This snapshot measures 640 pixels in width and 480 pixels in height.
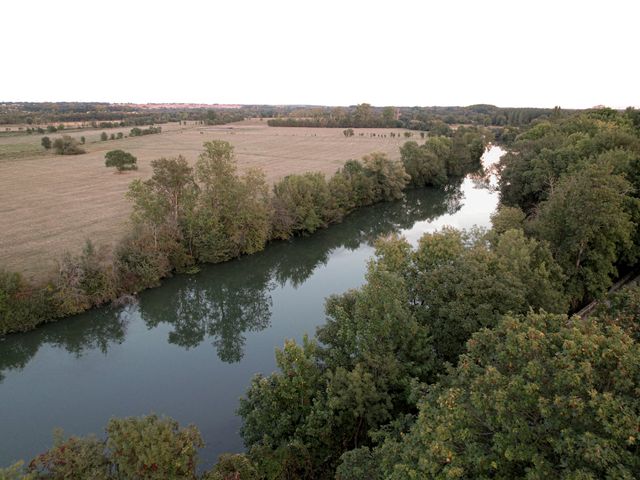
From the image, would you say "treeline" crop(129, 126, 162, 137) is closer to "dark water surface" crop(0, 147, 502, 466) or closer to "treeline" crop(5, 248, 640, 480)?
"dark water surface" crop(0, 147, 502, 466)

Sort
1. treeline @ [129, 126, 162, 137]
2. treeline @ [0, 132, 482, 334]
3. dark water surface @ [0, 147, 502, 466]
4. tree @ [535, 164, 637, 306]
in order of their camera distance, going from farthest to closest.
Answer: treeline @ [129, 126, 162, 137] → treeline @ [0, 132, 482, 334] → tree @ [535, 164, 637, 306] → dark water surface @ [0, 147, 502, 466]

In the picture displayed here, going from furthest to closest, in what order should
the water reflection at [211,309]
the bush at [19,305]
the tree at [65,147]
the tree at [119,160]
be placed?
the tree at [65,147] → the tree at [119,160] → the water reflection at [211,309] → the bush at [19,305]

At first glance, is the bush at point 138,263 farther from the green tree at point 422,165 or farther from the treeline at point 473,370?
the green tree at point 422,165

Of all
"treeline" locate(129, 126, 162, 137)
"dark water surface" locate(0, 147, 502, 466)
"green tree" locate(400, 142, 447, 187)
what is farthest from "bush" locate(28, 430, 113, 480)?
"treeline" locate(129, 126, 162, 137)

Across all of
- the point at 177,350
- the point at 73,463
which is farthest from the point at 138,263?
the point at 73,463

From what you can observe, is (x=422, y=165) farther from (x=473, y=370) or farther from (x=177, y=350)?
(x=473, y=370)

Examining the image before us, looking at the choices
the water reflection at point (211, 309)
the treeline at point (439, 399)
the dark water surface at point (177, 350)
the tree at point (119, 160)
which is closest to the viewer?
the treeline at point (439, 399)

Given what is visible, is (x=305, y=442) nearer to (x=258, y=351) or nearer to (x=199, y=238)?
(x=258, y=351)

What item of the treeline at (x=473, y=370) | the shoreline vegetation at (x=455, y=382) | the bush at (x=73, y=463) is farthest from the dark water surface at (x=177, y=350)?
the bush at (x=73, y=463)
